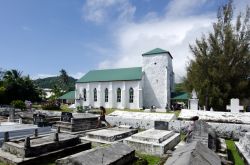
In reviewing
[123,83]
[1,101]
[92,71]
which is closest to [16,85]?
[1,101]

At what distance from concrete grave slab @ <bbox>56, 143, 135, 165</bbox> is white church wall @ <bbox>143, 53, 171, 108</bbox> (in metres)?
33.6

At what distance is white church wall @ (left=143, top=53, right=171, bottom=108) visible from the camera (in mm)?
40281

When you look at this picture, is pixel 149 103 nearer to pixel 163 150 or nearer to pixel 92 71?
pixel 92 71

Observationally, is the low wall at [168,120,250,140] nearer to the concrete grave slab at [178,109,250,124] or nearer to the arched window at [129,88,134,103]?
the concrete grave slab at [178,109,250,124]

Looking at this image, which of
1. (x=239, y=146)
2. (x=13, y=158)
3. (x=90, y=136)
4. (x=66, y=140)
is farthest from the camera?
(x=90, y=136)

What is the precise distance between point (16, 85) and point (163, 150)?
39.9 metres

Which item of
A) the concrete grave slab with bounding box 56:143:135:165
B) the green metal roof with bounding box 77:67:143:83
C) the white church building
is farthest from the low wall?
the green metal roof with bounding box 77:67:143:83

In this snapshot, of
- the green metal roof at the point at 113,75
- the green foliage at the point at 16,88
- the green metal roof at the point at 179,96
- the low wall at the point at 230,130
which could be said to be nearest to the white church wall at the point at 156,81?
the green metal roof at the point at 179,96

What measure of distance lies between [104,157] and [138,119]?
9.28 metres

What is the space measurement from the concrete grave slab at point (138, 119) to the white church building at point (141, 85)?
23215mm

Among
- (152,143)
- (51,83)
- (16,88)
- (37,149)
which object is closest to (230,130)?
(152,143)

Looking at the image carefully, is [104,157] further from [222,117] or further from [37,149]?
[222,117]

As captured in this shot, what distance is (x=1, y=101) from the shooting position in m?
39.4

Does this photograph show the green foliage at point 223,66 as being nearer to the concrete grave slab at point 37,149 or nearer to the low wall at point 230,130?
the low wall at point 230,130
